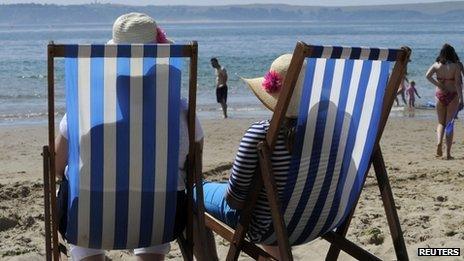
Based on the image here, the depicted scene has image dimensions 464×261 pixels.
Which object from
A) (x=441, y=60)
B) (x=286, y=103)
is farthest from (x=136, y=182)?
(x=441, y=60)

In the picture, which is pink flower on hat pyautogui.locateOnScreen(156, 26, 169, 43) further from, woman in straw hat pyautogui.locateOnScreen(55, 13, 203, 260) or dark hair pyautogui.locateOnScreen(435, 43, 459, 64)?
dark hair pyautogui.locateOnScreen(435, 43, 459, 64)

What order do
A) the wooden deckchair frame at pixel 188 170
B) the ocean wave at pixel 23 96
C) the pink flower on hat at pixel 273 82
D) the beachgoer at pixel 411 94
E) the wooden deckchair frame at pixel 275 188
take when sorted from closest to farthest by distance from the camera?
the wooden deckchair frame at pixel 188 170 < the wooden deckchair frame at pixel 275 188 < the pink flower on hat at pixel 273 82 < the beachgoer at pixel 411 94 < the ocean wave at pixel 23 96

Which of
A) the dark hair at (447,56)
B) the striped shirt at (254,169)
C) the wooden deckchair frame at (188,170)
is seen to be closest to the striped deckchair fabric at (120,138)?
the wooden deckchair frame at (188,170)

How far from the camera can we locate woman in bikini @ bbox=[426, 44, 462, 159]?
330 inches

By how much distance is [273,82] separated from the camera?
328 cm

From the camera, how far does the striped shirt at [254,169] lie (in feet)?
10.4

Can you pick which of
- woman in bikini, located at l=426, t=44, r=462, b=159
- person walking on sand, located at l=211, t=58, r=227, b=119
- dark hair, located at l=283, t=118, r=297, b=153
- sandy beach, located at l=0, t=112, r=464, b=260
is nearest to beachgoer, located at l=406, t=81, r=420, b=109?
person walking on sand, located at l=211, t=58, r=227, b=119

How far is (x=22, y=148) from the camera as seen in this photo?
409 inches

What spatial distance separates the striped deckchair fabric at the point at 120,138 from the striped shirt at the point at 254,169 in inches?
11.2

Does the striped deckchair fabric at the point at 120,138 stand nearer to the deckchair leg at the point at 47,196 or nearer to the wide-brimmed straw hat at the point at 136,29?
the deckchair leg at the point at 47,196

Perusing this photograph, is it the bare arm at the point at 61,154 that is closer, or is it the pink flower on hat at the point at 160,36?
the bare arm at the point at 61,154

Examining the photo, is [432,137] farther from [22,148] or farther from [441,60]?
[22,148]

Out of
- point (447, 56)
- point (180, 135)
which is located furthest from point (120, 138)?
point (447, 56)

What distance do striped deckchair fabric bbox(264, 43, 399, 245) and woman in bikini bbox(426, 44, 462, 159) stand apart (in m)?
5.44
